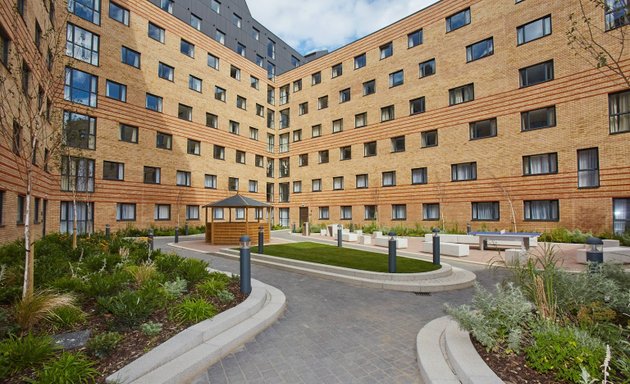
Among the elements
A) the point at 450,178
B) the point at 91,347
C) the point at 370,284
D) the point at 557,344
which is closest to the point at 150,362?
the point at 91,347

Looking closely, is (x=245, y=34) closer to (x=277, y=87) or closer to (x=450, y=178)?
(x=277, y=87)

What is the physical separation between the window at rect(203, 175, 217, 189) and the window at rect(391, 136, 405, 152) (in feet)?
59.3

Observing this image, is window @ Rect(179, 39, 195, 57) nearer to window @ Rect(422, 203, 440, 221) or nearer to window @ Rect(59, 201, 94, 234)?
window @ Rect(59, 201, 94, 234)

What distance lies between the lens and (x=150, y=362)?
12.2 ft

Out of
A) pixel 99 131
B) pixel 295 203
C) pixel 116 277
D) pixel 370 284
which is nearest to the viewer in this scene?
pixel 116 277

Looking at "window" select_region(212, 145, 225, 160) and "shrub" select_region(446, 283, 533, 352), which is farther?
"window" select_region(212, 145, 225, 160)

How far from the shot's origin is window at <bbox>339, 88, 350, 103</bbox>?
106ft

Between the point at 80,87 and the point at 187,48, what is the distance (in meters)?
11.2

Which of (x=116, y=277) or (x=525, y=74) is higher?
(x=525, y=74)

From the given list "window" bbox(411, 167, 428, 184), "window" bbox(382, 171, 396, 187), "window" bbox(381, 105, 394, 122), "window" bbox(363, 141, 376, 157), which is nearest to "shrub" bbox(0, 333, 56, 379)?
"window" bbox(411, 167, 428, 184)

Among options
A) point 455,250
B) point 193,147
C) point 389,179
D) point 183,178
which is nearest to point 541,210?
point 455,250

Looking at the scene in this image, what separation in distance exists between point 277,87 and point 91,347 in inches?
1556

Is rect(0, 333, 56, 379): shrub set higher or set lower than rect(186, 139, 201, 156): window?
lower

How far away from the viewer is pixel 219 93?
108 ft
